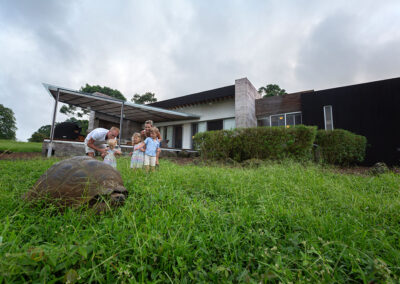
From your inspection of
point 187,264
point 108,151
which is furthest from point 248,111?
point 187,264

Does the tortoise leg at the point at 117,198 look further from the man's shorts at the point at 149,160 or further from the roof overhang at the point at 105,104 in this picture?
the roof overhang at the point at 105,104

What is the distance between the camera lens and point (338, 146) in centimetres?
710

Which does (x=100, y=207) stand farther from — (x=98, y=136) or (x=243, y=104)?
(x=243, y=104)

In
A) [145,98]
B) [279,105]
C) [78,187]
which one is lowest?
[78,187]

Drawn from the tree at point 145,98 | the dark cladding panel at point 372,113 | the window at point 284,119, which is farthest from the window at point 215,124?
the tree at point 145,98

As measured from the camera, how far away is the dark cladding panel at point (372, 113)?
306 inches

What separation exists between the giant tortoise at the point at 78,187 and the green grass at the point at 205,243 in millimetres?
136

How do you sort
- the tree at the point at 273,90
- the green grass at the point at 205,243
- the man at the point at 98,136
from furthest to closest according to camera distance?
the tree at the point at 273,90 < the man at the point at 98,136 < the green grass at the point at 205,243

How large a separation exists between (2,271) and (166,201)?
4.74ft

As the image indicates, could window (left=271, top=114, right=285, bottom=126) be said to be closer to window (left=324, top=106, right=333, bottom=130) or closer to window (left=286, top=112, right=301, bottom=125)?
window (left=286, top=112, right=301, bottom=125)

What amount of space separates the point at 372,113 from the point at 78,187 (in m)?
11.6

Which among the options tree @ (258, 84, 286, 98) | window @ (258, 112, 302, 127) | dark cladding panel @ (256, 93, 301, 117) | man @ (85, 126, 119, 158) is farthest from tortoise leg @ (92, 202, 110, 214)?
tree @ (258, 84, 286, 98)

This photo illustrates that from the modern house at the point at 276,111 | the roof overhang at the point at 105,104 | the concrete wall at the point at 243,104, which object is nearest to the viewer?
the modern house at the point at 276,111

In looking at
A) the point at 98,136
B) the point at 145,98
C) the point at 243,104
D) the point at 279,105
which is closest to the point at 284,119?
the point at 279,105
